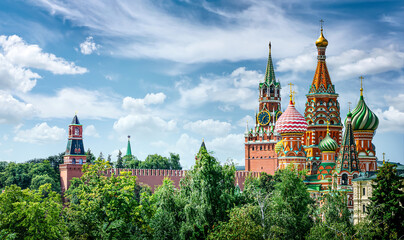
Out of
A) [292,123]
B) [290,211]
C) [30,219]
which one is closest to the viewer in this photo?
[30,219]

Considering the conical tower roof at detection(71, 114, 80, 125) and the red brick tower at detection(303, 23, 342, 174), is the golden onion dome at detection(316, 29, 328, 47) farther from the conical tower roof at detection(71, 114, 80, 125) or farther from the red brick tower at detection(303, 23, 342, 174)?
the conical tower roof at detection(71, 114, 80, 125)

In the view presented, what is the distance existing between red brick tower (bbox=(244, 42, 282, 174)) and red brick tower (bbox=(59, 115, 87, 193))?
29.4 m

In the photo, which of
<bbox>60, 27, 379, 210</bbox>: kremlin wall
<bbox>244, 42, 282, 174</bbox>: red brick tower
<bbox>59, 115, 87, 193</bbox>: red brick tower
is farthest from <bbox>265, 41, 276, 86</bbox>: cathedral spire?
<bbox>59, 115, 87, 193</bbox>: red brick tower

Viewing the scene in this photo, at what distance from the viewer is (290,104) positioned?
220 feet

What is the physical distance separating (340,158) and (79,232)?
28.0 meters

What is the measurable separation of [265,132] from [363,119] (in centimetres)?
3489

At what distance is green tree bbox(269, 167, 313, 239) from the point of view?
31297 mm

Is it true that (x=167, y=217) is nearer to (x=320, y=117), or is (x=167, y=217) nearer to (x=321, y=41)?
(x=320, y=117)

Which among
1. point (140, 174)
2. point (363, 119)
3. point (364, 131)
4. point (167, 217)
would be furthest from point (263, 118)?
point (167, 217)

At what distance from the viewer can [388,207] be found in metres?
31.6

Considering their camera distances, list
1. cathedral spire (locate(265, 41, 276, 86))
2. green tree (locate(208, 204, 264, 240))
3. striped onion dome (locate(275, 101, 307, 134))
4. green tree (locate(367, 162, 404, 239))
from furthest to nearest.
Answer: cathedral spire (locate(265, 41, 276, 86)), striped onion dome (locate(275, 101, 307, 134)), green tree (locate(367, 162, 404, 239)), green tree (locate(208, 204, 264, 240))

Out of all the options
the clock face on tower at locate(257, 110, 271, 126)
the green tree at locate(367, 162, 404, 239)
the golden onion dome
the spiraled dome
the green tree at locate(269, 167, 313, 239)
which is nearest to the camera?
the green tree at locate(367, 162, 404, 239)

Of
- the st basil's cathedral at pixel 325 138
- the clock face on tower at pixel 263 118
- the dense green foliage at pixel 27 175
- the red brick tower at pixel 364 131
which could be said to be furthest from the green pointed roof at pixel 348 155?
the clock face on tower at pixel 263 118

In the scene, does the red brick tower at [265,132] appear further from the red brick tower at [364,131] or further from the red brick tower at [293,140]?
the red brick tower at [364,131]
